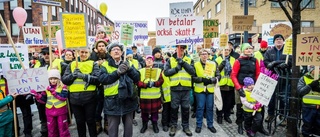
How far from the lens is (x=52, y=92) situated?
4.01 m

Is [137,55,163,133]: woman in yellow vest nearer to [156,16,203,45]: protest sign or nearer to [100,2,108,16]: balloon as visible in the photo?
[156,16,203,45]: protest sign

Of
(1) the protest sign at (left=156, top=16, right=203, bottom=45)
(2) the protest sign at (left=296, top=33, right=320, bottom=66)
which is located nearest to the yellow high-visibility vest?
(1) the protest sign at (left=156, top=16, right=203, bottom=45)

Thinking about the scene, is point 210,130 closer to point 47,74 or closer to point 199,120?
point 199,120

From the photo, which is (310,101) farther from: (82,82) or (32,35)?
(32,35)

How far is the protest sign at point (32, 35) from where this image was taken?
7.27 metres

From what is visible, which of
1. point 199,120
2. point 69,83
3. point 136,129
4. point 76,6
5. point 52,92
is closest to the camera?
point 69,83

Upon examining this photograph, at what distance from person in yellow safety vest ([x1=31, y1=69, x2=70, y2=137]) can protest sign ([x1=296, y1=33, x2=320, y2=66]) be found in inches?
178

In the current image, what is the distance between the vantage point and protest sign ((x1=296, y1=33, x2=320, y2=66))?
11.3 feet

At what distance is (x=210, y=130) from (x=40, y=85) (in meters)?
3.79

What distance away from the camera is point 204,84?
4.69 m

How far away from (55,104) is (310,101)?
16.0 feet

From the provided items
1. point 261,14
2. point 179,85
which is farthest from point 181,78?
point 261,14

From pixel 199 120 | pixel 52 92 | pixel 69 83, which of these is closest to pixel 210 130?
pixel 199 120

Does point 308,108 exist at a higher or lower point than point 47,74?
lower
